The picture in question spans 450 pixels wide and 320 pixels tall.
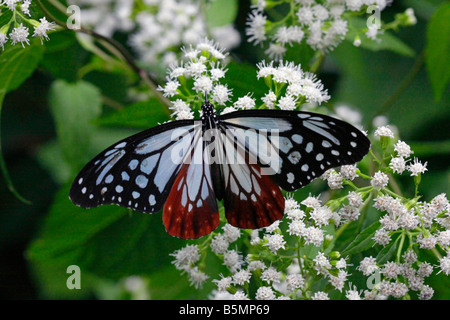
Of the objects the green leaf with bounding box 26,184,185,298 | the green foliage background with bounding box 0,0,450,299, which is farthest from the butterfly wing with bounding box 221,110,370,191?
the green leaf with bounding box 26,184,185,298

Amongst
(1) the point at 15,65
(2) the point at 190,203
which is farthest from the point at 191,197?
(1) the point at 15,65

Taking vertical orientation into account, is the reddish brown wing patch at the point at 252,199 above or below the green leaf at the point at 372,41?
below

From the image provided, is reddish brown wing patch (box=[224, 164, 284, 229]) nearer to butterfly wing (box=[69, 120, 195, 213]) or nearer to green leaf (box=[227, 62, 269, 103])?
butterfly wing (box=[69, 120, 195, 213])

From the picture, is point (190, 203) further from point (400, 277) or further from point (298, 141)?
point (400, 277)

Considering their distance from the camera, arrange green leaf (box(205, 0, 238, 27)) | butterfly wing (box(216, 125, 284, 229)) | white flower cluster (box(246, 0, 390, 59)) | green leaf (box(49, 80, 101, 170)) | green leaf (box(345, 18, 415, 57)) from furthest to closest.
Answer: green leaf (box(205, 0, 238, 27))
green leaf (box(49, 80, 101, 170))
green leaf (box(345, 18, 415, 57))
white flower cluster (box(246, 0, 390, 59))
butterfly wing (box(216, 125, 284, 229))

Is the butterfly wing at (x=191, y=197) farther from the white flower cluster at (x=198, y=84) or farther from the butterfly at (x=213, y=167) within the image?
the white flower cluster at (x=198, y=84)

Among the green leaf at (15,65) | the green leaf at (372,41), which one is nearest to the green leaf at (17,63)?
the green leaf at (15,65)
